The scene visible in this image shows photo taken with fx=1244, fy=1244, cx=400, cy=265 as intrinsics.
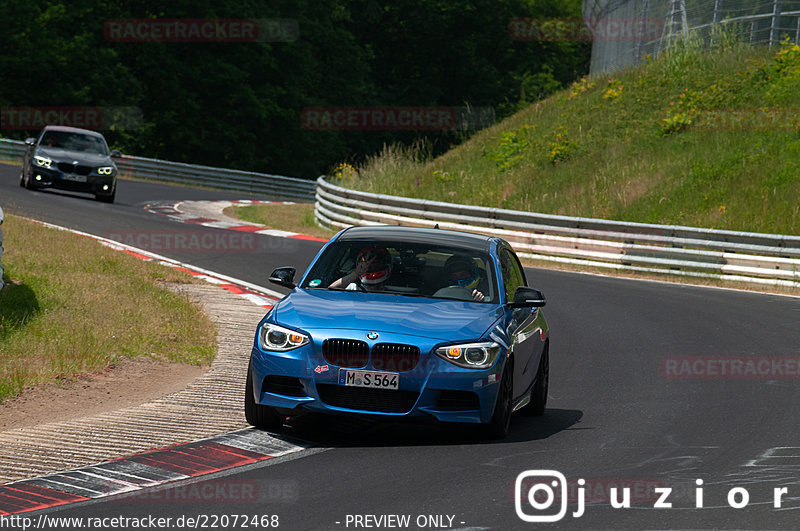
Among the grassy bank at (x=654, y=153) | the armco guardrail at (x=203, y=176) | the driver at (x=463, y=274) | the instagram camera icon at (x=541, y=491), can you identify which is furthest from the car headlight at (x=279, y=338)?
the armco guardrail at (x=203, y=176)

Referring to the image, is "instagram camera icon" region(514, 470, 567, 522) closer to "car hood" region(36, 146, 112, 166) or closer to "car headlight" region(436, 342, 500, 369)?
"car headlight" region(436, 342, 500, 369)

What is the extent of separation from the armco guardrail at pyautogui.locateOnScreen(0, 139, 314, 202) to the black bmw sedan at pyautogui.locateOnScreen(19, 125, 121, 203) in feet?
42.9

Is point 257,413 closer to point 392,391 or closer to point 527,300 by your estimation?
point 392,391

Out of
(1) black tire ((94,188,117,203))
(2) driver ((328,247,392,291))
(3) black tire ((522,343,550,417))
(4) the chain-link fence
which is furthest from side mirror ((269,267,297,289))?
(4) the chain-link fence

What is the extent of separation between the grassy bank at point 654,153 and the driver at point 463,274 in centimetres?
1819

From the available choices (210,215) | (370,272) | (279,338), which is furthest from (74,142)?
(279,338)

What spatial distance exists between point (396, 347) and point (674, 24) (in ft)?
104

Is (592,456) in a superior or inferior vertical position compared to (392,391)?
inferior

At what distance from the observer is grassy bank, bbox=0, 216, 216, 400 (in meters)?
11.4

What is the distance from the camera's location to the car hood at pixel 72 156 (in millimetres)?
29391

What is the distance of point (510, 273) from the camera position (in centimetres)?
1036

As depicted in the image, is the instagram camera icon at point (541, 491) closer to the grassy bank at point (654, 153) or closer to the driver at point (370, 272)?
the driver at point (370, 272)

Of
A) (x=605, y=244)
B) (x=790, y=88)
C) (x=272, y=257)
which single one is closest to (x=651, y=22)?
(x=790, y=88)

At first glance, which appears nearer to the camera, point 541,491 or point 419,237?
point 541,491
